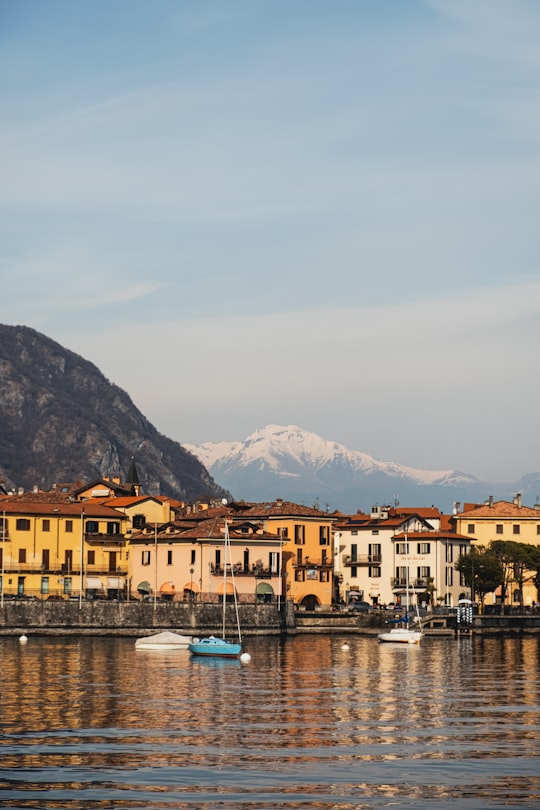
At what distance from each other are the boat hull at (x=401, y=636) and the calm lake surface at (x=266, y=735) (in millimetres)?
29272

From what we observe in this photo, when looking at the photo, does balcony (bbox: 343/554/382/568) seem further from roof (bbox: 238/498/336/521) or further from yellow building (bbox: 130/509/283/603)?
yellow building (bbox: 130/509/283/603)

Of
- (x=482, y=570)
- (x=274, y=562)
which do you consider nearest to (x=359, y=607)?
(x=274, y=562)

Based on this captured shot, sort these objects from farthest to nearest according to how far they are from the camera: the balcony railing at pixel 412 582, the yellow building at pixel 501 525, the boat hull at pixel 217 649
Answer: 1. the yellow building at pixel 501 525
2. the balcony railing at pixel 412 582
3. the boat hull at pixel 217 649

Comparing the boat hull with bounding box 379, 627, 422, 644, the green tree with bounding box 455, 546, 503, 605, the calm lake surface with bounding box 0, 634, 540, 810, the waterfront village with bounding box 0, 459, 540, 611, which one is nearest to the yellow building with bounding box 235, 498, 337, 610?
the waterfront village with bounding box 0, 459, 540, 611

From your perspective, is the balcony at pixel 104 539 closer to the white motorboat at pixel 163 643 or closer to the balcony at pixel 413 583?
the balcony at pixel 413 583

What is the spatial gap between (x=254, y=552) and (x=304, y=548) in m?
8.42

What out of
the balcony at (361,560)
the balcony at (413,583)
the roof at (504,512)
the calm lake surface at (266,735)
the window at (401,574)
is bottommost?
the calm lake surface at (266,735)

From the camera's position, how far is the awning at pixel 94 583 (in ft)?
467

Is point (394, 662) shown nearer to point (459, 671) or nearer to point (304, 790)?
point (459, 671)

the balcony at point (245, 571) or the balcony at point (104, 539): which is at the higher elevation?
the balcony at point (104, 539)

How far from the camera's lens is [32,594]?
5389 inches

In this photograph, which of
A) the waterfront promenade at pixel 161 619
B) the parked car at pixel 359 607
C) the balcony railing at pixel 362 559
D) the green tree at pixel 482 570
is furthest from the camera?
the balcony railing at pixel 362 559

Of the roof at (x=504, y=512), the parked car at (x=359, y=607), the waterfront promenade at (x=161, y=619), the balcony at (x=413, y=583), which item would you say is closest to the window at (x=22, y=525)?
the waterfront promenade at (x=161, y=619)

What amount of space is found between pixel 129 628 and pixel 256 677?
145ft
